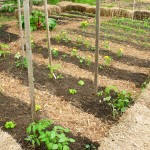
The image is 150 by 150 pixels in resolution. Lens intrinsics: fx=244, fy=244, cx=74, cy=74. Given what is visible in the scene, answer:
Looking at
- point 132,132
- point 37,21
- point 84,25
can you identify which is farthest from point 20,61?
point 84,25

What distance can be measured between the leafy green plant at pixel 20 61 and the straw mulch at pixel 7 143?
1819 mm

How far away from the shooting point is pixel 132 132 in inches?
124

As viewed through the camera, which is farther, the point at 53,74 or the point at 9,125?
the point at 53,74

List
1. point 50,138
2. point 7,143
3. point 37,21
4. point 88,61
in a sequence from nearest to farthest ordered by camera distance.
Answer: point 50,138
point 7,143
point 88,61
point 37,21

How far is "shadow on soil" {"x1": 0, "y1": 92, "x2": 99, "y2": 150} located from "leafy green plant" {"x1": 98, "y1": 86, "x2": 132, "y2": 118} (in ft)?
2.47

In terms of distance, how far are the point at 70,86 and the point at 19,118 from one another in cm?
118

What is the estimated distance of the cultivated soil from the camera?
3.23m

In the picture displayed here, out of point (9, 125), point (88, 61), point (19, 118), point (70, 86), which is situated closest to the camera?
point (9, 125)

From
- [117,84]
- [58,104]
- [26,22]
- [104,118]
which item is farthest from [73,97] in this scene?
[26,22]

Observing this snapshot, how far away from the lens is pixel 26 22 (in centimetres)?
244

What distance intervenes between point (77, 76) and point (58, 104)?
1017 mm

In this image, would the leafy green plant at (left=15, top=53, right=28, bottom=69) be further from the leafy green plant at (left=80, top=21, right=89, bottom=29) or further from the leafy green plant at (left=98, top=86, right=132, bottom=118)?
the leafy green plant at (left=80, top=21, right=89, bottom=29)

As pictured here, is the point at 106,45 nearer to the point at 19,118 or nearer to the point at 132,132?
the point at 132,132

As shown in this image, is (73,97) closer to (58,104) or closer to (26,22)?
(58,104)
